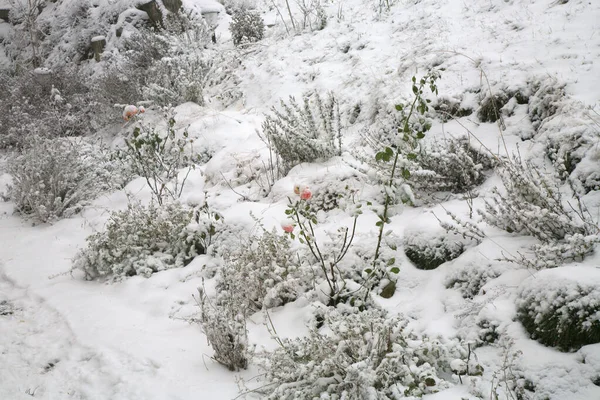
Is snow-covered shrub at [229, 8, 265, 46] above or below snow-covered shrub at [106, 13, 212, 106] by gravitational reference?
above

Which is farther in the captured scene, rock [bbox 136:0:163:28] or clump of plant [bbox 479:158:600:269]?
rock [bbox 136:0:163:28]

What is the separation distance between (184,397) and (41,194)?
10.1 feet

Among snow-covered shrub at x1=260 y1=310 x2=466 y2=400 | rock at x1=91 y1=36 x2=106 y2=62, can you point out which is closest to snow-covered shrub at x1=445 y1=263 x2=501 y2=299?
snow-covered shrub at x1=260 y1=310 x2=466 y2=400

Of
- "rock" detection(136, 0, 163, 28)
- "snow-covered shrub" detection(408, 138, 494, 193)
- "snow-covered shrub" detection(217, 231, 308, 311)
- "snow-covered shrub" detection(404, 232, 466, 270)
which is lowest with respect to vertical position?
"snow-covered shrub" detection(217, 231, 308, 311)

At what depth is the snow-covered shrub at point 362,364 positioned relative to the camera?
162 centimetres

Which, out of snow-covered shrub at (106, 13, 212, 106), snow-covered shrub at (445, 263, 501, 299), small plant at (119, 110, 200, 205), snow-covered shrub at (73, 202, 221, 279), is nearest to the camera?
snow-covered shrub at (445, 263, 501, 299)

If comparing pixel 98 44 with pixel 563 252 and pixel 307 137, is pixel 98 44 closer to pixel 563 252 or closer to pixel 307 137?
pixel 307 137

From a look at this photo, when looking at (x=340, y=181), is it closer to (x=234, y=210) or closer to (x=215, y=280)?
(x=234, y=210)

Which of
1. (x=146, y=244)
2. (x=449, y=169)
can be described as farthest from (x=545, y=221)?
(x=146, y=244)

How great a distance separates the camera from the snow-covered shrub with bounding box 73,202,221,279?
3018mm

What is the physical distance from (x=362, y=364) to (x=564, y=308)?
80 cm

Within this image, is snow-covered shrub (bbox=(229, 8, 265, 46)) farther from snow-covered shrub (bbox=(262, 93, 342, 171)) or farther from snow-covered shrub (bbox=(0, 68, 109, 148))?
snow-covered shrub (bbox=(262, 93, 342, 171))

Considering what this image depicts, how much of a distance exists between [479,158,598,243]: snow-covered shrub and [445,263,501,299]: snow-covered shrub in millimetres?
272

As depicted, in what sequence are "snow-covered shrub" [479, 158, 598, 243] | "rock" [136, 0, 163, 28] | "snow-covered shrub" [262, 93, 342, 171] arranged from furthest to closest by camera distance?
1. "rock" [136, 0, 163, 28]
2. "snow-covered shrub" [262, 93, 342, 171]
3. "snow-covered shrub" [479, 158, 598, 243]
